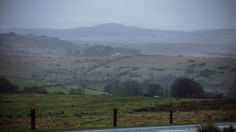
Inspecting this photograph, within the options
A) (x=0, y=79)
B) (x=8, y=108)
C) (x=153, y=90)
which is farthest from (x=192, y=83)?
(x=8, y=108)

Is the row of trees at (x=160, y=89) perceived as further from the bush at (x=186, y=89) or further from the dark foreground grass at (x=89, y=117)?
the dark foreground grass at (x=89, y=117)

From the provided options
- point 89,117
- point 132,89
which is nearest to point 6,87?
point 132,89

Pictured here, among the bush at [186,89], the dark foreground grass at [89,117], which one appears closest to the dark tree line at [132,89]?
the bush at [186,89]

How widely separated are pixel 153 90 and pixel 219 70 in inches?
2777

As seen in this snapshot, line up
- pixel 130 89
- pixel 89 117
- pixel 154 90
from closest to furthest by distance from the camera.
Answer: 1. pixel 89 117
2. pixel 154 90
3. pixel 130 89

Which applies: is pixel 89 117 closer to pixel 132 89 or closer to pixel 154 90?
pixel 154 90

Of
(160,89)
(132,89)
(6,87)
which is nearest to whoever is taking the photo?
(6,87)

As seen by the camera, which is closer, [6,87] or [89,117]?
[89,117]

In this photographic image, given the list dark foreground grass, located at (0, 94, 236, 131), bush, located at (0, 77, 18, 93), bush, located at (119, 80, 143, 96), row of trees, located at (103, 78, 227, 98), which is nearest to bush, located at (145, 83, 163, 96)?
row of trees, located at (103, 78, 227, 98)

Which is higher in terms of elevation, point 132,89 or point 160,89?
point 160,89

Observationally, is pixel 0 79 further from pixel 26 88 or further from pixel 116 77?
pixel 116 77

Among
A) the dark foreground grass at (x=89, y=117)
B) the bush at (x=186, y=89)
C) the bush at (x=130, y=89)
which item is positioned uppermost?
the dark foreground grass at (x=89, y=117)

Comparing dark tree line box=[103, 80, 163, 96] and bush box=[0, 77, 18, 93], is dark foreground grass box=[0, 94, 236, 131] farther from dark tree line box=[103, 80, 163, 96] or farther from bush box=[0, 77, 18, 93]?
dark tree line box=[103, 80, 163, 96]

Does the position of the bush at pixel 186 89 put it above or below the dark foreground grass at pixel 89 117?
below
